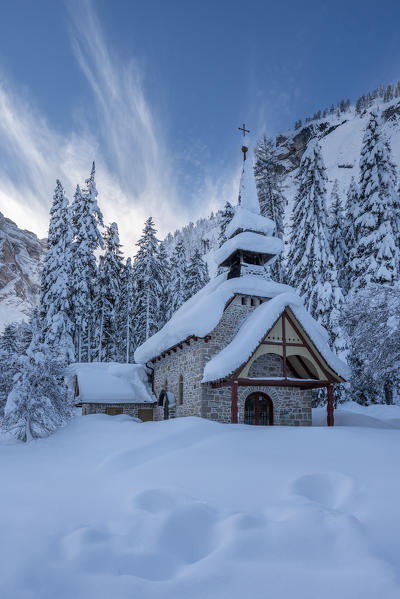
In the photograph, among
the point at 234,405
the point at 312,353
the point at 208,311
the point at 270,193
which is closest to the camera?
the point at 234,405

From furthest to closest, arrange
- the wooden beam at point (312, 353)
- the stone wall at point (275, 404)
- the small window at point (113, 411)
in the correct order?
the small window at point (113, 411)
the stone wall at point (275, 404)
the wooden beam at point (312, 353)

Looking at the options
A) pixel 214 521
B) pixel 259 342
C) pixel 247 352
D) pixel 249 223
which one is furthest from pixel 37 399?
pixel 249 223

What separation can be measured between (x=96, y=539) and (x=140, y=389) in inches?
709

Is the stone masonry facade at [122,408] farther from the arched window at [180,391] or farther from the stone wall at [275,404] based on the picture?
the stone wall at [275,404]

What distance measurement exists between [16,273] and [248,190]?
77254 millimetres

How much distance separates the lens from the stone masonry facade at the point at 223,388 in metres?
16.2

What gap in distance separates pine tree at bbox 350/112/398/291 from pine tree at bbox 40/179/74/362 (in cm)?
2040

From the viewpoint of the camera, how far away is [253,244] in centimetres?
2022

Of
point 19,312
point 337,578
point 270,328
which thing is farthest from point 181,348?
point 19,312

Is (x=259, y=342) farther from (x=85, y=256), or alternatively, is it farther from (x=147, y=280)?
(x=147, y=280)

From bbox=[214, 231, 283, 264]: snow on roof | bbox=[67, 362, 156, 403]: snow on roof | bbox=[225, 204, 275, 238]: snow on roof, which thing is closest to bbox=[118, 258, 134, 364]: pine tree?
bbox=[67, 362, 156, 403]: snow on roof

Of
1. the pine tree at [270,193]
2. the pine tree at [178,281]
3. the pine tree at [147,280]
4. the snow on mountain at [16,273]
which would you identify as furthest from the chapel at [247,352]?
the snow on mountain at [16,273]

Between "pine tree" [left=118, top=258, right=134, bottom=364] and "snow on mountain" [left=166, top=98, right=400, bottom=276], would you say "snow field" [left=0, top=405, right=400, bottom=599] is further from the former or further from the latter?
"snow on mountain" [left=166, top=98, right=400, bottom=276]

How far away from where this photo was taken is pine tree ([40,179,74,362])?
2834 cm
